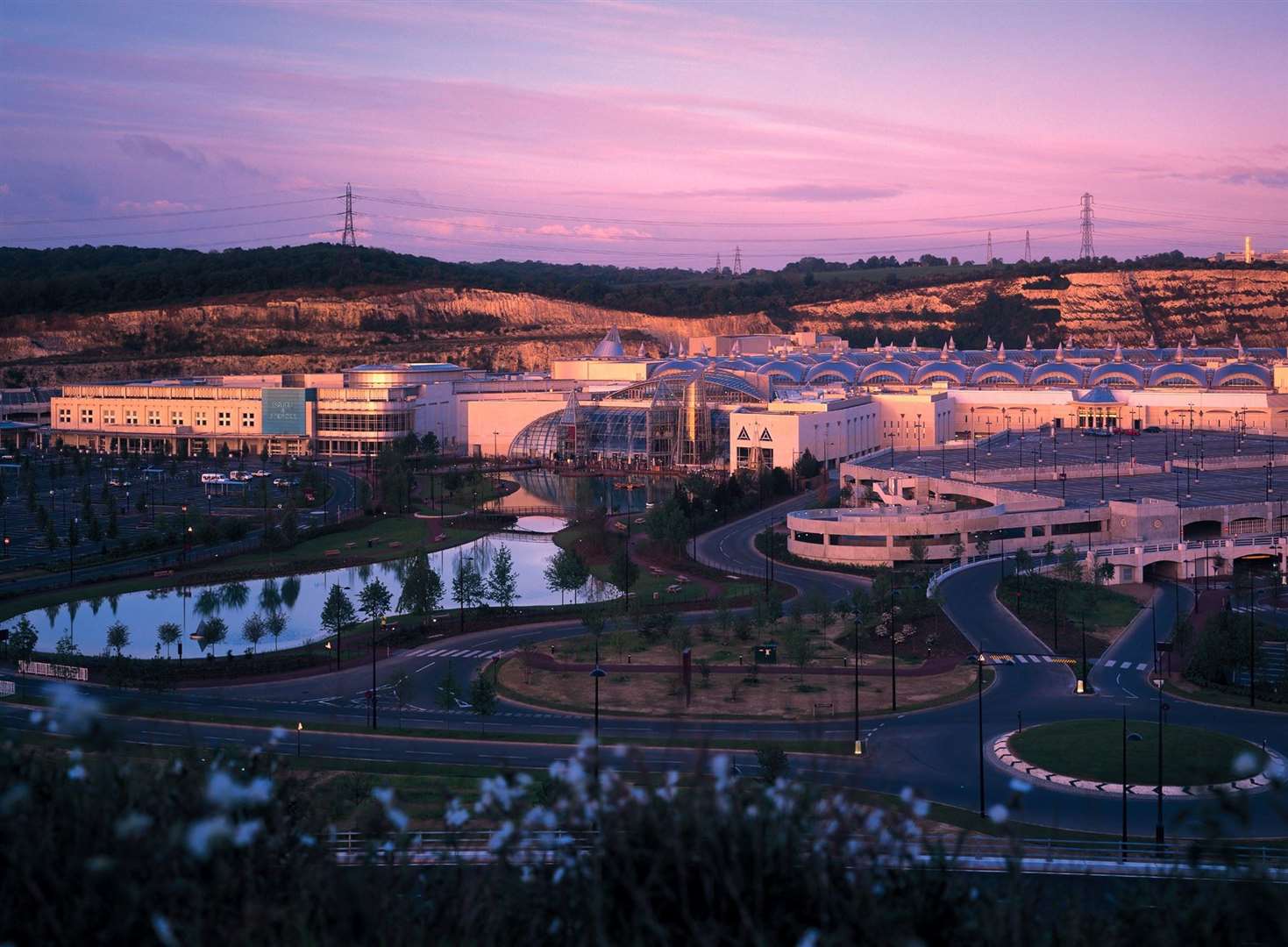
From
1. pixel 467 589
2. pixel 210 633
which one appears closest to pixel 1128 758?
pixel 467 589

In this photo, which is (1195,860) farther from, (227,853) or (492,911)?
(227,853)

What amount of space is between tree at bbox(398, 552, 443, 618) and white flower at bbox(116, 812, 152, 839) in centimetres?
1072

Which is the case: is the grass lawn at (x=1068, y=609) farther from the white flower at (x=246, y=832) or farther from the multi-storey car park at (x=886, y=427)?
the white flower at (x=246, y=832)

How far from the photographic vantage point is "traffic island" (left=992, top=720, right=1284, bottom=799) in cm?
798

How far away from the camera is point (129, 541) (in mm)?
18312

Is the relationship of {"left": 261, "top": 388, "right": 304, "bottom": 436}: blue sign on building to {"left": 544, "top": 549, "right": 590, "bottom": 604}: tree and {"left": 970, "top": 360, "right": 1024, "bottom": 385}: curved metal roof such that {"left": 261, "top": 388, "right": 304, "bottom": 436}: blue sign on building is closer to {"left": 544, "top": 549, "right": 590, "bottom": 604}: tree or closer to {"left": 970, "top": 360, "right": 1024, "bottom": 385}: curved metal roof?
{"left": 970, "top": 360, "right": 1024, "bottom": 385}: curved metal roof

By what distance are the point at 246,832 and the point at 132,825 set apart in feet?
1.02

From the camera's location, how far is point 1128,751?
8.70m

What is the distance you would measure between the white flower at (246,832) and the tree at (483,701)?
6679 mm

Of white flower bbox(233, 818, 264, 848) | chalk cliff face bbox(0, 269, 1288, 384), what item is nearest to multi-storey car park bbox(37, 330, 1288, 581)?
chalk cliff face bbox(0, 269, 1288, 384)

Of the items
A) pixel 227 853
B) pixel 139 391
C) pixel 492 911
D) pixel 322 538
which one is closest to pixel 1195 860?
pixel 492 911

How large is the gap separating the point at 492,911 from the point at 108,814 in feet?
3.00

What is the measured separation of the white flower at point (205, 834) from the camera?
2779mm

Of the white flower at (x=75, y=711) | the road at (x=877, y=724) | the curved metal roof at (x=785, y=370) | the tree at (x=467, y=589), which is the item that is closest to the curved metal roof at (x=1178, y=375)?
the curved metal roof at (x=785, y=370)
